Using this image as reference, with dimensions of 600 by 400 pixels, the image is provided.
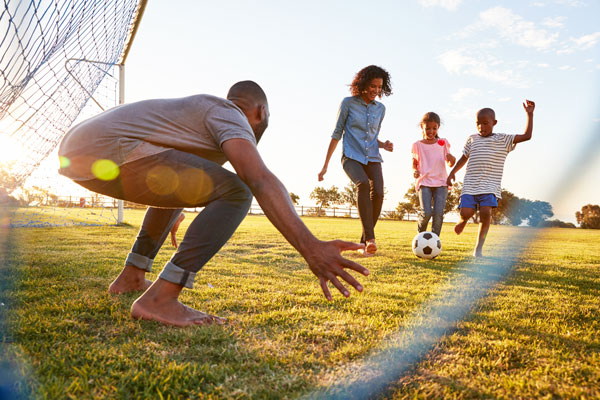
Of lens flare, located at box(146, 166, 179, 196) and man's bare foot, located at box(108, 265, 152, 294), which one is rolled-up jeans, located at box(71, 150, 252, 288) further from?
man's bare foot, located at box(108, 265, 152, 294)

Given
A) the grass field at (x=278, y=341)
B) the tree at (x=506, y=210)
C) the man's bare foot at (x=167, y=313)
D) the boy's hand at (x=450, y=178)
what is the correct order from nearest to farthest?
the grass field at (x=278, y=341) < the man's bare foot at (x=167, y=313) < the boy's hand at (x=450, y=178) < the tree at (x=506, y=210)

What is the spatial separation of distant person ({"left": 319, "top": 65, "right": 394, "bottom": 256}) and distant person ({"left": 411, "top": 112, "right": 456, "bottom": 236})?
37.5 inches

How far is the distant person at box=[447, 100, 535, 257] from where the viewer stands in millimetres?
5586

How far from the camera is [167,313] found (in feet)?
6.98

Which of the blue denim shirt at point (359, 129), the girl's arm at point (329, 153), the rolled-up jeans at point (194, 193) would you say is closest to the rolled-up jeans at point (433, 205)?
the blue denim shirt at point (359, 129)

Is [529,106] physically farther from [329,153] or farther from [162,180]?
[162,180]

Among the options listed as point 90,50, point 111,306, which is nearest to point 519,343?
point 111,306

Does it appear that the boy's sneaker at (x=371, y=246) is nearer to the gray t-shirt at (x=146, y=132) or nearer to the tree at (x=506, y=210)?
the gray t-shirt at (x=146, y=132)

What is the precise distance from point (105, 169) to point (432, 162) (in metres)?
4.95

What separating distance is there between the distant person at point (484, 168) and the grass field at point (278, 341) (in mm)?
2228

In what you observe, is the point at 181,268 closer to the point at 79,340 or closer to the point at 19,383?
the point at 79,340

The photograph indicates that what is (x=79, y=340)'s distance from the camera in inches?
72.5

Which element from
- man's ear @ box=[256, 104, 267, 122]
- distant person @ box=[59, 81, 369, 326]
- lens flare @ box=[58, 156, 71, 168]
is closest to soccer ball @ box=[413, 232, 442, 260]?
distant person @ box=[59, 81, 369, 326]

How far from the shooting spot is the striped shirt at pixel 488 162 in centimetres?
559
